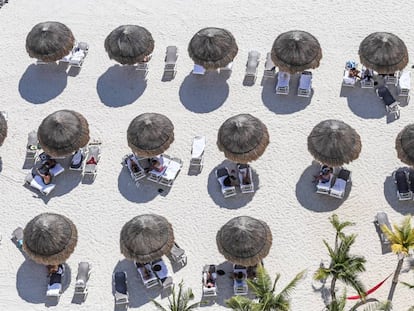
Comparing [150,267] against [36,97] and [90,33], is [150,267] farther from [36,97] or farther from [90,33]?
[90,33]

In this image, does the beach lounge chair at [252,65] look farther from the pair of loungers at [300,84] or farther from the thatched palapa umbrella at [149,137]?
the thatched palapa umbrella at [149,137]

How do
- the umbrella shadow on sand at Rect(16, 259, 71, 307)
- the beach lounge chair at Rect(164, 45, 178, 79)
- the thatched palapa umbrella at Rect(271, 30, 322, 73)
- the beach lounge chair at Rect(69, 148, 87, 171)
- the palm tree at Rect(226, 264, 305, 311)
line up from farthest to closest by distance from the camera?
the beach lounge chair at Rect(164, 45, 178, 79) < the thatched palapa umbrella at Rect(271, 30, 322, 73) < the beach lounge chair at Rect(69, 148, 87, 171) < the umbrella shadow on sand at Rect(16, 259, 71, 307) < the palm tree at Rect(226, 264, 305, 311)

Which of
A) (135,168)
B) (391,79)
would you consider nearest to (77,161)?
(135,168)

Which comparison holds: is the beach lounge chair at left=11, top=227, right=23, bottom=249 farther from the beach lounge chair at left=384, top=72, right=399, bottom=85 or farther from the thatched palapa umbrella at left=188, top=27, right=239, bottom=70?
the beach lounge chair at left=384, top=72, right=399, bottom=85

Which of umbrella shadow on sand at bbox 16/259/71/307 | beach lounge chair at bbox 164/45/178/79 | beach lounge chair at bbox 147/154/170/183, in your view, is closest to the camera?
umbrella shadow on sand at bbox 16/259/71/307

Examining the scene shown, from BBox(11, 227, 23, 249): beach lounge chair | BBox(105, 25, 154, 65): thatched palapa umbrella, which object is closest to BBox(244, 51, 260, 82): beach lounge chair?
BBox(105, 25, 154, 65): thatched palapa umbrella

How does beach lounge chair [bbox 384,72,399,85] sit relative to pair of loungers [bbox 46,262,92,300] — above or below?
above

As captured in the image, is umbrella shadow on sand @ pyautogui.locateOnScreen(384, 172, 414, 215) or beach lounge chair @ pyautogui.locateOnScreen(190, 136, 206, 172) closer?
umbrella shadow on sand @ pyautogui.locateOnScreen(384, 172, 414, 215)

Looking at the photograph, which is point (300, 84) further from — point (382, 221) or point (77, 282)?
point (77, 282)
